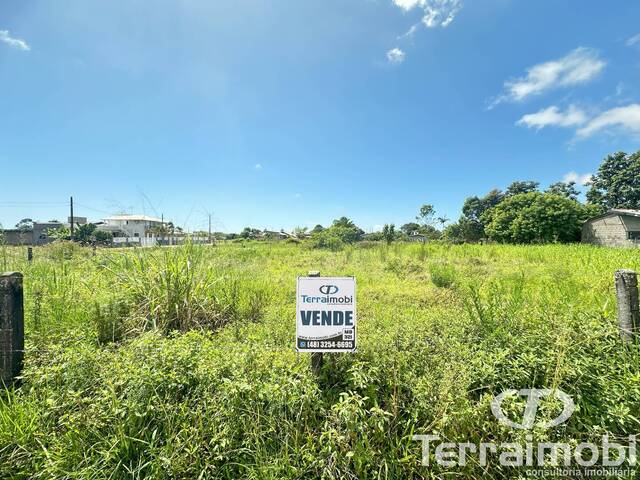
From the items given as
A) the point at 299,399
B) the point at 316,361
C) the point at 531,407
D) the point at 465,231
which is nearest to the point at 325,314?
the point at 316,361

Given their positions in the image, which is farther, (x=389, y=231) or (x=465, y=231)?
(x=465, y=231)

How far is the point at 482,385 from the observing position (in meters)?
1.56

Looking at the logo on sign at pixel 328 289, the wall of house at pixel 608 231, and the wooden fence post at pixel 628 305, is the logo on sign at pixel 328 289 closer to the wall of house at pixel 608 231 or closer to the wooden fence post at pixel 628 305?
the wooden fence post at pixel 628 305

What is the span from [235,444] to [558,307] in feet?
9.29

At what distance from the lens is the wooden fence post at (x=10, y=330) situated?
1673 millimetres

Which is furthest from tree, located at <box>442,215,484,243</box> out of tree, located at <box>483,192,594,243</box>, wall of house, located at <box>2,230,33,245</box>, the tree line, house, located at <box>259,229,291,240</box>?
wall of house, located at <box>2,230,33,245</box>

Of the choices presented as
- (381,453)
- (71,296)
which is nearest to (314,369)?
(381,453)

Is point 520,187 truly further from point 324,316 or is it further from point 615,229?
point 324,316

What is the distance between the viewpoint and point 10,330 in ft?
5.57

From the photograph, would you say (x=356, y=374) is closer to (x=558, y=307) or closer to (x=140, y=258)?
(x=558, y=307)

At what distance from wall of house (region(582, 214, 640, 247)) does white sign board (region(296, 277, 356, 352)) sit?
969 inches

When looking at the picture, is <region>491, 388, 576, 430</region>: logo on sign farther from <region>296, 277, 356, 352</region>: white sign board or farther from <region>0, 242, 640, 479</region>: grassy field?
<region>296, 277, 356, 352</region>: white sign board

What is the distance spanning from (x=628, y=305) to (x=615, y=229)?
24132 millimetres

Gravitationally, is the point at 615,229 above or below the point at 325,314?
above
